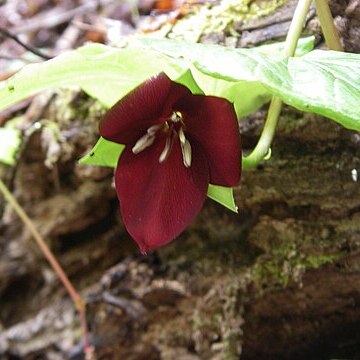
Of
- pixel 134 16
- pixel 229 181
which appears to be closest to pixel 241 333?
pixel 229 181

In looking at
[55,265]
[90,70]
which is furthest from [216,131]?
[55,265]

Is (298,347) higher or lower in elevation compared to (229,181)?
lower

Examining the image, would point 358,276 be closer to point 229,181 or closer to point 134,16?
point 229,181

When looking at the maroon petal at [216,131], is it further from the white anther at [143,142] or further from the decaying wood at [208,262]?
the decaying wood at [208,262]

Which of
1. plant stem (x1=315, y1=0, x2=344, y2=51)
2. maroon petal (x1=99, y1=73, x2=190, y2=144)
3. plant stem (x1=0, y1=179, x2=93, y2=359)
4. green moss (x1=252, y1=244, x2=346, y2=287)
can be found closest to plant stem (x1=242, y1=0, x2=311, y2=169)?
plant stem (x1=315, y1=0, x2=344, y2=51)

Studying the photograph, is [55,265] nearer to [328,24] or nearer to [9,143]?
[9,143]

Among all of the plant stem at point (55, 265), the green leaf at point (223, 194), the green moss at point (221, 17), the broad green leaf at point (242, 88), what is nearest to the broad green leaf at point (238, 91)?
the broad green leaf at point (242, 88)

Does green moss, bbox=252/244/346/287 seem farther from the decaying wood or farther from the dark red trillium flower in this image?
the dark red trillium flower
